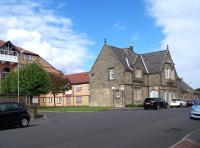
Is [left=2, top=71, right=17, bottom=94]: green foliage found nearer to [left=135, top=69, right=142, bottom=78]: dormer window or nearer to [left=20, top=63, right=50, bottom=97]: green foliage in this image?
[left=20, top=63, right=50, bottom=97]: green foliage

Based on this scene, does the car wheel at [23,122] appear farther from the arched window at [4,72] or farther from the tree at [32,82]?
the arched window at [4,72]

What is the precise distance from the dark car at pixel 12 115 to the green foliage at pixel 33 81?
28.4 meters

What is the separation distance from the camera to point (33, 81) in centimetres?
5375

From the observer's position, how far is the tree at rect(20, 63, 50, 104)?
53.6 metres

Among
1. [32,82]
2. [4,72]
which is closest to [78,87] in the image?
[4,72]

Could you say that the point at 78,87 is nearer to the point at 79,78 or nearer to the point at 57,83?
the point at 79,78

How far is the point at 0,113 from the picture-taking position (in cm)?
2311

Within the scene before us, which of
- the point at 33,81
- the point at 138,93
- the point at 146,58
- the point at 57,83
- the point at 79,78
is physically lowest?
the point at 138,93

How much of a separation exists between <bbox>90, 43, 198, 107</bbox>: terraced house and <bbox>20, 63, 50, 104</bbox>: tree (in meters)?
12.6

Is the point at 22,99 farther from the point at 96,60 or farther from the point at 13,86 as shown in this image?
the point at 96,60

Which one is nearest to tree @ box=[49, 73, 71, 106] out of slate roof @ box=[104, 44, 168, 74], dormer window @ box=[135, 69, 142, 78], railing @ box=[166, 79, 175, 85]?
slate roof @ box=[104, 44, 168, 74]

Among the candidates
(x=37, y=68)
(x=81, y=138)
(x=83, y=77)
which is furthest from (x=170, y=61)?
(x=81, y=138)

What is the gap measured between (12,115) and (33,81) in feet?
98.8

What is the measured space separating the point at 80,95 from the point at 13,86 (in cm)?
2867
